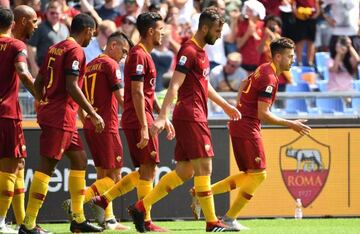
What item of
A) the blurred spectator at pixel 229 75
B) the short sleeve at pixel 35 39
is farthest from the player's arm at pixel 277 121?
the short sleeve at pixel 35 39

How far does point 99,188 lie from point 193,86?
6.30 ft

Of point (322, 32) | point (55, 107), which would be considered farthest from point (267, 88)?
point (322, 32)

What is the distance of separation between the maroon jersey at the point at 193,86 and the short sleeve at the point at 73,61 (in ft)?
3.45

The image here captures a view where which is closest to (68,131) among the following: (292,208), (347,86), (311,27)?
(292,208)

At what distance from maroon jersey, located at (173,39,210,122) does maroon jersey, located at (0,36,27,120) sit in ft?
5.32

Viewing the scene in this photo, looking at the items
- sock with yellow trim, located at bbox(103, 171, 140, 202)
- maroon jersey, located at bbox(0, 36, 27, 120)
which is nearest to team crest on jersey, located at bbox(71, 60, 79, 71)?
maroon jersey, located at bbox(0, 36, 27, 120)

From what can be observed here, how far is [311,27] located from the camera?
2083 centimetres

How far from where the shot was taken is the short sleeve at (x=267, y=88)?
42.2 ft

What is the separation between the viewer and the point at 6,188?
1237cm

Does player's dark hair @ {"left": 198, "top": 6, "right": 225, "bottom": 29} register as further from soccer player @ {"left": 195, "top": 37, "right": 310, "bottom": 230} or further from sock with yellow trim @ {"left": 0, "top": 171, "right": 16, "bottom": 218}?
sock with yellow trim @ {"left": 0, "top": 171, "right": 16, "bottom": 218}

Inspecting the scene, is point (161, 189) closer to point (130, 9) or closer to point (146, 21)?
point (146, 21)

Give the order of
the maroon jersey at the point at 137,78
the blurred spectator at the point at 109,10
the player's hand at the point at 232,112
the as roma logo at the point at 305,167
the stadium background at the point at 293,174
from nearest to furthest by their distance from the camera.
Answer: the player's hand at the point at 232,112
the maroon jersey at the point at 137,78
the stadium background at the point at 293,174
the as roma logo at the point at 305,167
the blurred spectator at the point at 109,10

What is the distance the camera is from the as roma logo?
15953mm

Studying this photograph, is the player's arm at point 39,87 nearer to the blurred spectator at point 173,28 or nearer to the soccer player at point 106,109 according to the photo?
the soccer player at point 106,109
